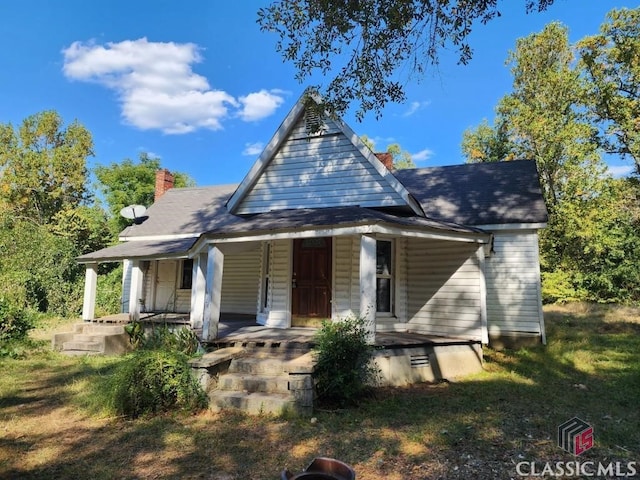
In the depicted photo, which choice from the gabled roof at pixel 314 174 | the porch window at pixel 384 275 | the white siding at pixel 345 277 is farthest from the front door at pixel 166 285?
the porch window at pixel 384 275

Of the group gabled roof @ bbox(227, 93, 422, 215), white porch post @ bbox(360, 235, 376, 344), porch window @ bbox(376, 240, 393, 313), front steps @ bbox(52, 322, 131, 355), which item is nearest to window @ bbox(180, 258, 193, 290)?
front steps @ bbox(52, 322, 131, 355)

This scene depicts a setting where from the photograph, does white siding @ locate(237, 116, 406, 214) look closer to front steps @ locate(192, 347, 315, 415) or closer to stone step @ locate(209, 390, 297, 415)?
front steps @ locate(192, 347, 315, 415)

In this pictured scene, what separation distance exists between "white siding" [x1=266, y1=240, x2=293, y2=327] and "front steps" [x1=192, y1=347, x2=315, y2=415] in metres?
2.31

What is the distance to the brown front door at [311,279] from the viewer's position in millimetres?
9391

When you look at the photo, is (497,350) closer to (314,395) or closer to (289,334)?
(289,334)

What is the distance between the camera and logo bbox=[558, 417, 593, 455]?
4.32m

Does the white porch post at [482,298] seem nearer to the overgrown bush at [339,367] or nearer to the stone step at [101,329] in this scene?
the overgrown bush at [339,367]

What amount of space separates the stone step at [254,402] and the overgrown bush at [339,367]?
55 centimetres

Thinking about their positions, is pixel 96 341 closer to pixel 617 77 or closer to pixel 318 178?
pixel 318 178

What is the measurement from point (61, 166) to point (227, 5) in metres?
25.8

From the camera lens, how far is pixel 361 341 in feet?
20.4

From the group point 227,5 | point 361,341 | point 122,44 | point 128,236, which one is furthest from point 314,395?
point 122,44

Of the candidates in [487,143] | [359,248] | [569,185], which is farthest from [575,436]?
[487,143]

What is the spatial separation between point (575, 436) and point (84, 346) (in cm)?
1073
